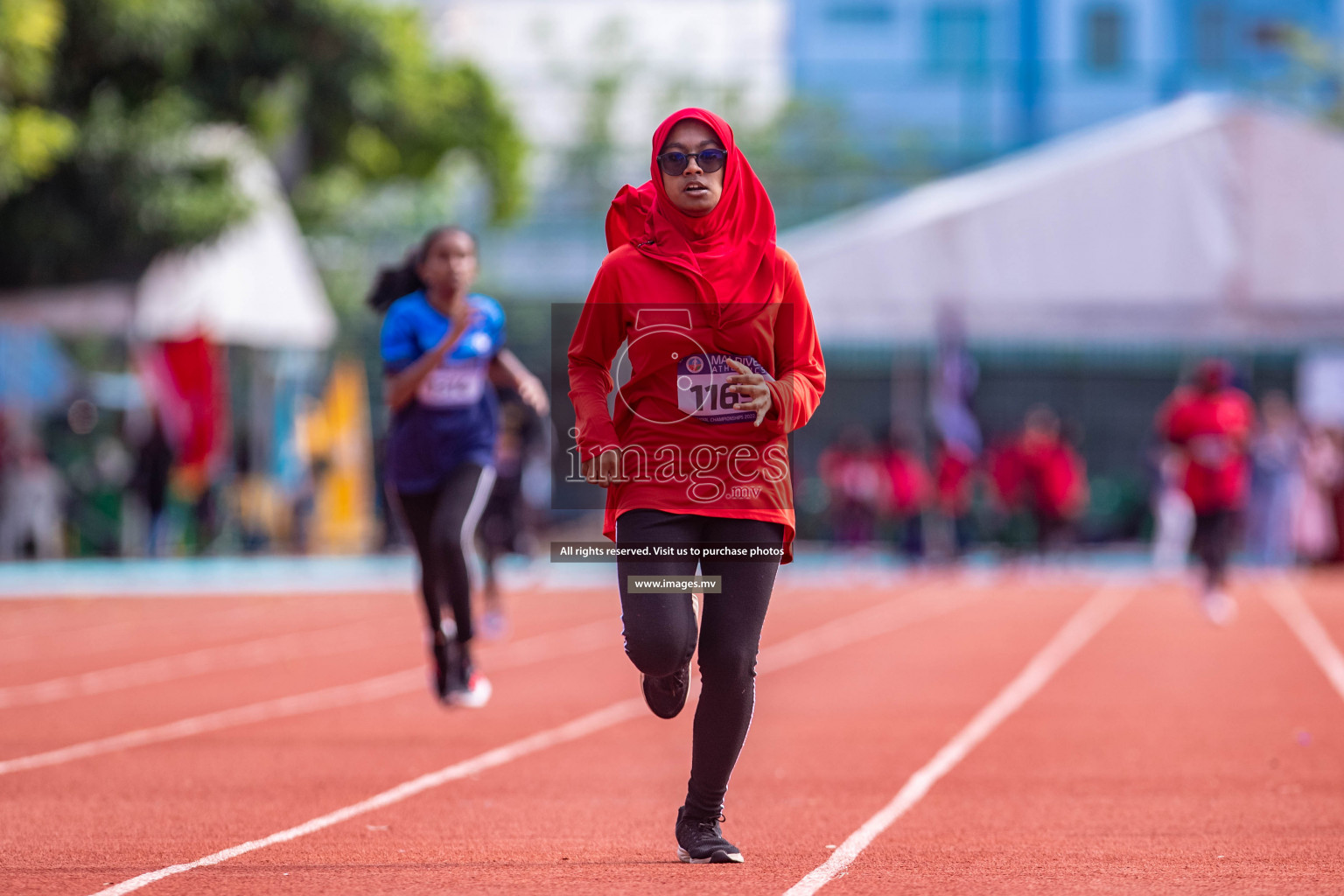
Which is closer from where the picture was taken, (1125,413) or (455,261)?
(455,261)

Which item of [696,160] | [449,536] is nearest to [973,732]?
[449,536]

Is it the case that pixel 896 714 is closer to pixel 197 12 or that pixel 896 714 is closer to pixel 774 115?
pixel 197 12

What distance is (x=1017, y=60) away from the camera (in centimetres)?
3806

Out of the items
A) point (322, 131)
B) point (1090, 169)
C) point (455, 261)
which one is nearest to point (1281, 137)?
point (1090, 169)

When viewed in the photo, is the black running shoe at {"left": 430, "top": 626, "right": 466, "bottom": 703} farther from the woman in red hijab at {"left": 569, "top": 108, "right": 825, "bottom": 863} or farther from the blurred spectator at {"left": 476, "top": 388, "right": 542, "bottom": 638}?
the blurred spectator at {"left": 476, "top": 388, "right": 542, "bottom": 638}

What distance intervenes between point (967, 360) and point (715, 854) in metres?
25.6

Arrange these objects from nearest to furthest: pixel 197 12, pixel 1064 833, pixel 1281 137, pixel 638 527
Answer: pixel 638 527, pixel 1064 833, pixel 1281 137, pixel 197 12

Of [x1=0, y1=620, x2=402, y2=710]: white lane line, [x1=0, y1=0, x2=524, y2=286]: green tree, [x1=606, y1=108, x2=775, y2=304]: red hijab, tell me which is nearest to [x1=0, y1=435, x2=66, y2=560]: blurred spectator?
[x1=0, y1=0, x2=524, y2=286]: green tree

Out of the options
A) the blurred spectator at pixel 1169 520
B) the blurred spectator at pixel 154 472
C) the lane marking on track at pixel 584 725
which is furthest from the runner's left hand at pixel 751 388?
the blurred spectator at pixel 154 472

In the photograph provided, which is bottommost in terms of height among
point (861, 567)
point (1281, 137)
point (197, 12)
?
point (861, 567)

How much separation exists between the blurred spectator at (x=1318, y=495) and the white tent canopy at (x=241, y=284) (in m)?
13.3

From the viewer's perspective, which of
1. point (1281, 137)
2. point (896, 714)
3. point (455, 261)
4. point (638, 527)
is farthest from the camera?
point (1281, 137)

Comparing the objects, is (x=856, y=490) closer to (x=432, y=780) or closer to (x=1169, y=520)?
(x=1169, y=520)

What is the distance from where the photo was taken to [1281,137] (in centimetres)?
1772
